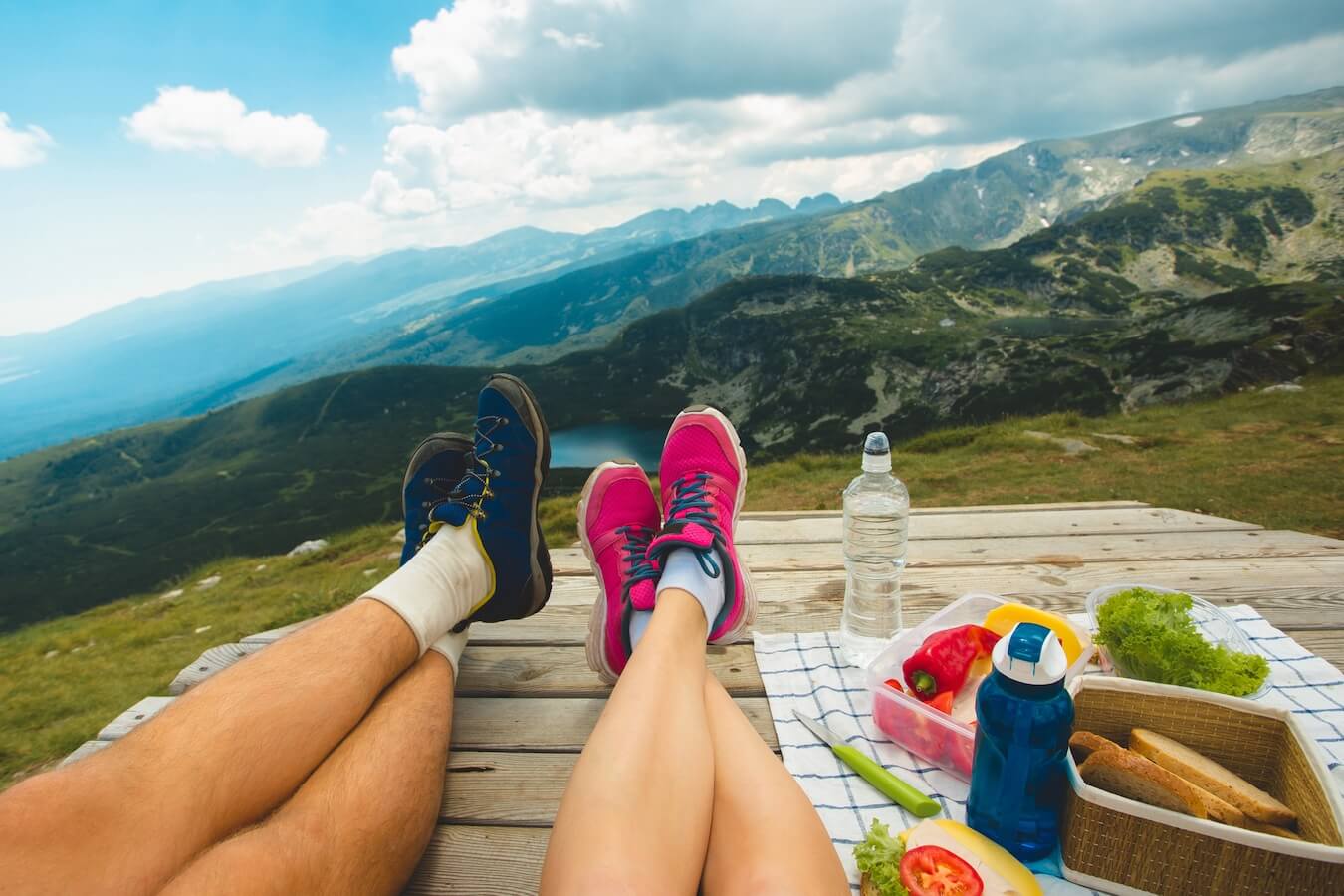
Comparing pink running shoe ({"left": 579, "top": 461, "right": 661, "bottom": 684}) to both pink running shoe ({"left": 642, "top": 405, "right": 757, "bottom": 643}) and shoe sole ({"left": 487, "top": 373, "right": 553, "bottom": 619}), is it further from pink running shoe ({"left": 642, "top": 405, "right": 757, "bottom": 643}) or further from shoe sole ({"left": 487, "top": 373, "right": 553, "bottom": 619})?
shoe sole ({"left": 487, "top": 373, "right": 553, "bottom": 619})

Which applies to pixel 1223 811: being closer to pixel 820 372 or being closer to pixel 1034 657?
pixel 1034 657

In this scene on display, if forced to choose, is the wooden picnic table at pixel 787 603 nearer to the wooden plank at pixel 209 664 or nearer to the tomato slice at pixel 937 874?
the wooden plank at pixel 209 664

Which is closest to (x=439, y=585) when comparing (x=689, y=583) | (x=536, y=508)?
(x=536, y=508)

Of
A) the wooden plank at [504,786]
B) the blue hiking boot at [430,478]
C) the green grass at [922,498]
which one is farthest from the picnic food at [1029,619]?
the green grass at [922,498]

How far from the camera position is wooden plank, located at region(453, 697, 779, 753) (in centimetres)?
291

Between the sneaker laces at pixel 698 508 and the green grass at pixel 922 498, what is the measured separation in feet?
14.5

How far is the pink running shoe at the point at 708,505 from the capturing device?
311 cm

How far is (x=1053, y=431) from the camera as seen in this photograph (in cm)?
1479

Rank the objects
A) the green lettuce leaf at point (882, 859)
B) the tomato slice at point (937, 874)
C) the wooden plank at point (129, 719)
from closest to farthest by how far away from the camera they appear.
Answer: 1. the tomato slice at point (937, 874)
2. the green lettuce leaf at point (882, 859)
3. the wooden plank at point (129, 719)

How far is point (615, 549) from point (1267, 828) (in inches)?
102

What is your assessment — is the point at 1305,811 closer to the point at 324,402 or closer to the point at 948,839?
the point at 948,839

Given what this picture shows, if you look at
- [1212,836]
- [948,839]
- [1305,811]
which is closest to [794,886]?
[948,839]

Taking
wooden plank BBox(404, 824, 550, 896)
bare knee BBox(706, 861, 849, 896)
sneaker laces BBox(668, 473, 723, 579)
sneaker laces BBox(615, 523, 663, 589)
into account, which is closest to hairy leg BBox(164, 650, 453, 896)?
wooden plank BBox(404, 824, 550, 896)

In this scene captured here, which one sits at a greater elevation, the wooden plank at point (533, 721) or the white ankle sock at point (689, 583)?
the white ankle sock at point (689, 583)
